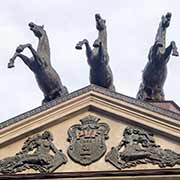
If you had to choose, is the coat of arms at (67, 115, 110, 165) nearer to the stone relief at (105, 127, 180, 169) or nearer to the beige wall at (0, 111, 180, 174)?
the beige wall at (0, 111, 180, 174)

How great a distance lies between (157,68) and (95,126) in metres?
2.53

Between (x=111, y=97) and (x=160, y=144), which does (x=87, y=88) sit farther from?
(x=160, y=144)

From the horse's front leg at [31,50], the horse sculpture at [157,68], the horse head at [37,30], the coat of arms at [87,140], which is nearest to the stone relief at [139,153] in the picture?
the coat of arms at [87,140]

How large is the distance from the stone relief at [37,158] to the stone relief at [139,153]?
3.01ft

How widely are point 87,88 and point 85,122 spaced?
67 cm

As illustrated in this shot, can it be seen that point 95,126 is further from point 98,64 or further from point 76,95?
point 98,64

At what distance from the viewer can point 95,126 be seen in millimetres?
14469

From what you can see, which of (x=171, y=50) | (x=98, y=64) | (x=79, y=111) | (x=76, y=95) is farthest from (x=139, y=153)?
(x=98, y=64)

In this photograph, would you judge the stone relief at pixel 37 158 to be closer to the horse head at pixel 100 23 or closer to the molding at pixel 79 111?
the molding at pixel 79 111

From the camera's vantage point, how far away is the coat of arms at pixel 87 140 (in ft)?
46.3

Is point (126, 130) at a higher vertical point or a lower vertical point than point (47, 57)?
lower

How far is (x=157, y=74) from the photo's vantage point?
16484 millimetres

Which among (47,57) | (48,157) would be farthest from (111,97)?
(47,57)

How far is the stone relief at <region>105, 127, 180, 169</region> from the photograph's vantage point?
13.9m
